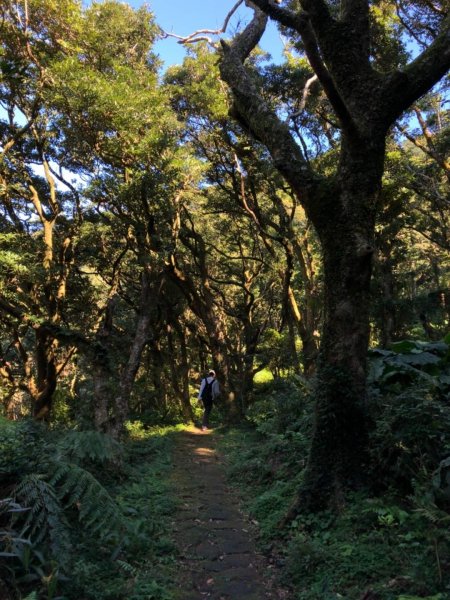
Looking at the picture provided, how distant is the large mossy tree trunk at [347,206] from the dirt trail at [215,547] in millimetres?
Answer: 879

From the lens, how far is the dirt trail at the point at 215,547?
444 centimetres

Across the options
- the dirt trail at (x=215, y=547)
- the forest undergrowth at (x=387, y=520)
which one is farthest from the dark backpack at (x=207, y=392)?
the forest undergrowth at (x=387, y=520)

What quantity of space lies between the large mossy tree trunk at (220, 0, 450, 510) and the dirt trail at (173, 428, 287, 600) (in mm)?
879

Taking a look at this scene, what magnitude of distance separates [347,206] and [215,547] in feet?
13.7

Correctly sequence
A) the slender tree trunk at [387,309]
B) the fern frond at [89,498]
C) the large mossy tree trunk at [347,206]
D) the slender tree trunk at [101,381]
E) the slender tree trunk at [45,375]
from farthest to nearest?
the slender tree trunk at [387,309] < the slender tree trunk at [45,375] < the slender tree trunk at [101,381] < the large mossy tree trunk at [347,206] < the fern frond at [89,498]

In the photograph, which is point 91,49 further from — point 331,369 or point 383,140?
point 331,369

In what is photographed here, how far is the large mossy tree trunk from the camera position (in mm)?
5203

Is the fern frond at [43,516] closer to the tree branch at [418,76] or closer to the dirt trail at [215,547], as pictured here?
the dirt trail at [215,547]

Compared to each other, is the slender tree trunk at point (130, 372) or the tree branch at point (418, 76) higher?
the tree branch at point (418, 76)

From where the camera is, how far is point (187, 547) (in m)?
5.45

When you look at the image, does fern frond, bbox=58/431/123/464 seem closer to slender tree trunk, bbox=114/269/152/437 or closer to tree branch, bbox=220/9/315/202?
tree branch, bbox=220/9/315/202

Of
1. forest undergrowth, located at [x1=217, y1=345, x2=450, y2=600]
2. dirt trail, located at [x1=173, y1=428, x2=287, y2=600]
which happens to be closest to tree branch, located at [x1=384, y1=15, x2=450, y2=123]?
forest undergrowth, located at [x1=217, y1=345, x2=450, y2=600]

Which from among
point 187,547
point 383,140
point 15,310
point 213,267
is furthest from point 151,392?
point 383,140

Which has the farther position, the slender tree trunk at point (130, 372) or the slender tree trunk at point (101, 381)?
the slender tree trunk at point (130, 372)
